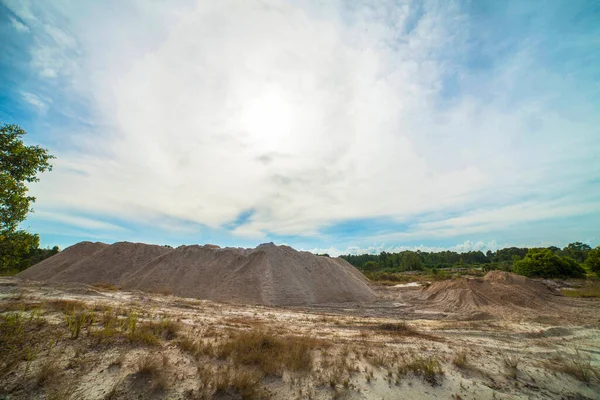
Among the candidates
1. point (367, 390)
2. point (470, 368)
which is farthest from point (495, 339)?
point (367, 390)

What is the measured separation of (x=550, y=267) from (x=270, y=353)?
180ft

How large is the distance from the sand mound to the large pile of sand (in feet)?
27.0

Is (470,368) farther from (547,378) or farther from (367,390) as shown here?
(367,390)

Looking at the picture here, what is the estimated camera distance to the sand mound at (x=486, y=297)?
23.1 meters

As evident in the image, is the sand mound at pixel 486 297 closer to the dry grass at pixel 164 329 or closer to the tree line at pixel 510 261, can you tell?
the tree line at pixel 510 261

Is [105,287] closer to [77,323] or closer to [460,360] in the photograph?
[77,323]

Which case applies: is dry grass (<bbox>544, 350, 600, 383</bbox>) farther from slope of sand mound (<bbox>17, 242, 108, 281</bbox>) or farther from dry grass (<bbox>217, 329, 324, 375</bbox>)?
slope of sand mound (<bbox>17, 242, 108, 281</bbox>)

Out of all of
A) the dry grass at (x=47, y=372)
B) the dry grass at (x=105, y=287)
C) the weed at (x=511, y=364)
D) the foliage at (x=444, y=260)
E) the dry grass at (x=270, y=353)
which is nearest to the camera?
the dry grass at (x=47, y=372)

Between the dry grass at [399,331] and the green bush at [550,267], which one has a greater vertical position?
the green bush at [550,267]

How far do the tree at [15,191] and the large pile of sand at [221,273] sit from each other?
1816 cm

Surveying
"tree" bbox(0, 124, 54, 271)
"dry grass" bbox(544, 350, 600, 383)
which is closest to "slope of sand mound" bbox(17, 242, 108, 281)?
"tree" bbox(0, 124, 54, 271)

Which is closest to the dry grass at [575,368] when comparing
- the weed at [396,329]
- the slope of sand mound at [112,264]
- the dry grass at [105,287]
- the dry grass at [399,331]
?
the dry grass at [399,331]

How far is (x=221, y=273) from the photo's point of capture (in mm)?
30797

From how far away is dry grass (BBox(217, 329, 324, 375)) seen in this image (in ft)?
22.6
